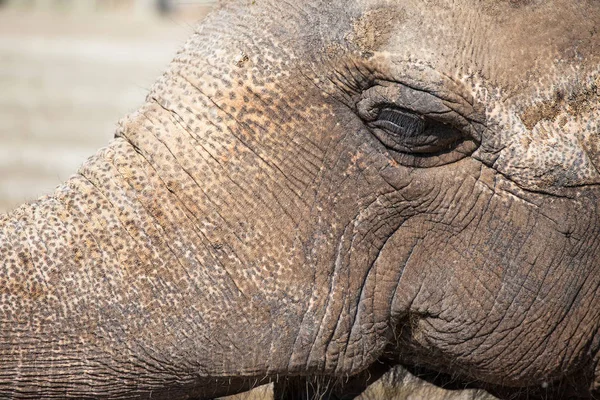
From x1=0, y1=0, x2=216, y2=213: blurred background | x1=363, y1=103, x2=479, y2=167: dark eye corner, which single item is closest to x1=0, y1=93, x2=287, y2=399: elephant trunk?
x1=363, y1=103, x2=479, y2=167: dark eye corner

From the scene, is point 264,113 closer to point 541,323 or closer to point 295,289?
point 295,289

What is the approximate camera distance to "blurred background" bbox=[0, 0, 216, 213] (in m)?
8.77

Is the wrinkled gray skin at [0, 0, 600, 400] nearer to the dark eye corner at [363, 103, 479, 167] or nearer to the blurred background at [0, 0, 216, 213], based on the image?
the dark eye corner at [363, 103, 479, 167]

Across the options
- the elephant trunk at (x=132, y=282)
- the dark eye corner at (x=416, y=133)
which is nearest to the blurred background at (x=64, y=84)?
the elephant trunk at (x=132, y=282)

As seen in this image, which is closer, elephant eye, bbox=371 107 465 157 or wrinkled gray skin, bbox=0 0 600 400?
wrinkled gray skin, bbox=0 0 600 400

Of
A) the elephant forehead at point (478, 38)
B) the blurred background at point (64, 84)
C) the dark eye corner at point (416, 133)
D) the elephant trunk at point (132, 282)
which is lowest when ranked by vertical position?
the elephant trunk at point (132, 282)

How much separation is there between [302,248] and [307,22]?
23.2 inches

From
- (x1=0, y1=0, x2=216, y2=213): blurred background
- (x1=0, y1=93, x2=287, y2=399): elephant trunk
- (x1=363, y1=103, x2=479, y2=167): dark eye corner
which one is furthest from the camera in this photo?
(x1=0, y1=0, x2=216, y2=213): blurred background

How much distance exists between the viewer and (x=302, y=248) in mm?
2574

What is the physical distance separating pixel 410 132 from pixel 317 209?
317 mm

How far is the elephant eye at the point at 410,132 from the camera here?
2.60 metres

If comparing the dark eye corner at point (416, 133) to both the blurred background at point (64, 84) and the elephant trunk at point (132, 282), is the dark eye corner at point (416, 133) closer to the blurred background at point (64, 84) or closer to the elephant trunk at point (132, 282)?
the elephant trunk at point (132, 282)

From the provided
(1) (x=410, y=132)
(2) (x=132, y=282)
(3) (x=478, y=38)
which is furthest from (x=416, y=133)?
(2) (x=132, y=282)

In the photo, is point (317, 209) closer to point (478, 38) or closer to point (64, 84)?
point (478, 38)
